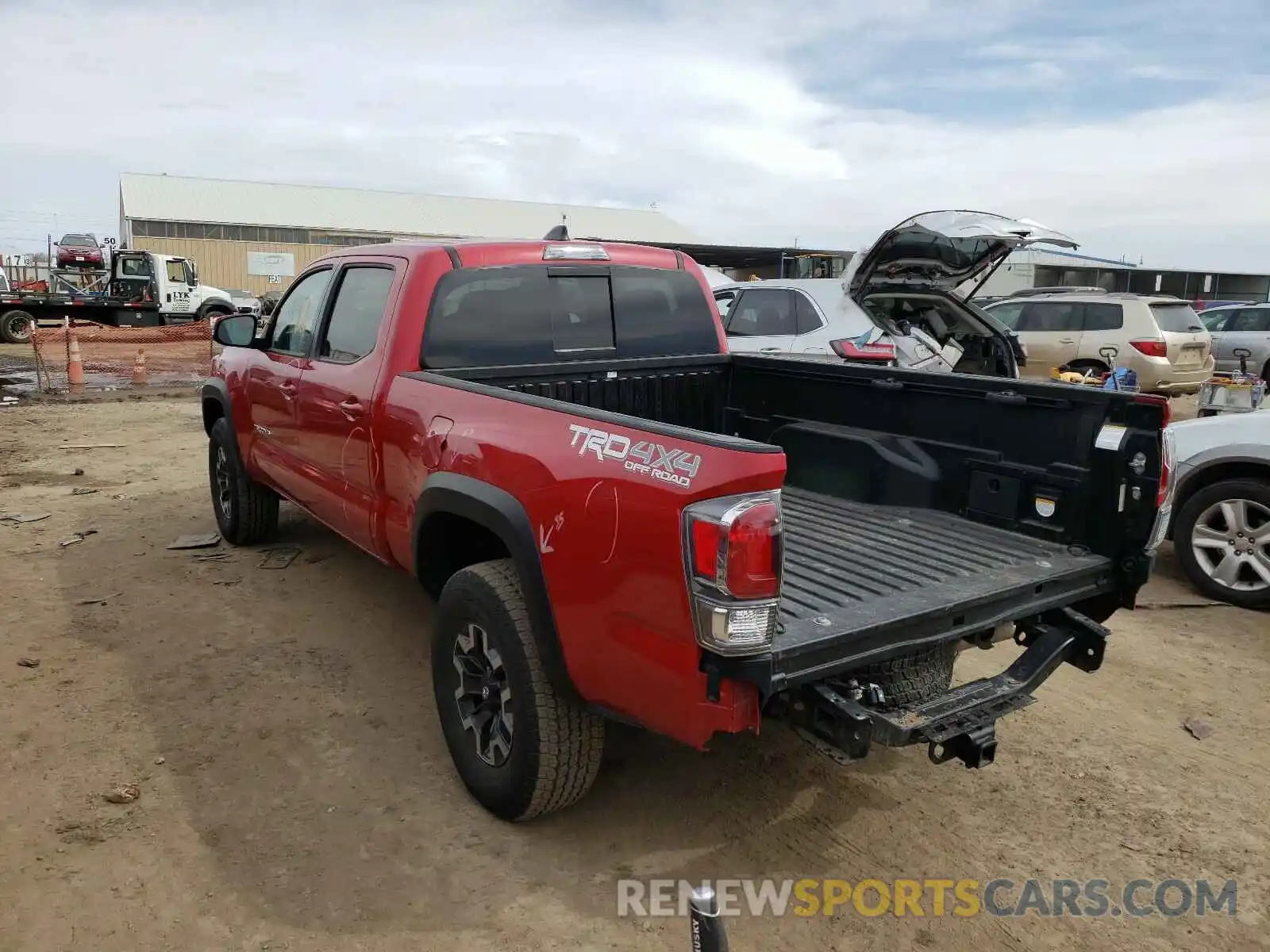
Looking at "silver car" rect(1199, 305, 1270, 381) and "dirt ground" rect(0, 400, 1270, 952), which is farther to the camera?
"silver car" rect(1199, 305, 1270, 381)

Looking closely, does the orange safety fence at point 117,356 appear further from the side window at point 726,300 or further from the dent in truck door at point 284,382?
the dent in truck door at point 284,382

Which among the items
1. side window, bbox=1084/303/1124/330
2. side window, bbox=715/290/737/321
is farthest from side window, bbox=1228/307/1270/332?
side window, bbox=715/290/737/321

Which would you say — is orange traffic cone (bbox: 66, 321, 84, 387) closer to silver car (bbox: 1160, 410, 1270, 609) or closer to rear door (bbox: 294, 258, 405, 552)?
rear door (bbox: 294, 258, 405, 552)

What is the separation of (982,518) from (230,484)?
470 cm

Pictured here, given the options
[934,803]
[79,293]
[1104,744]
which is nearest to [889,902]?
[934,803]

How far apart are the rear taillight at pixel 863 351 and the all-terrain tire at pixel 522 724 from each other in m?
5.61

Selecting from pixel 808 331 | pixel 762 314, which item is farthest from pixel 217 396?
pixel 762 314

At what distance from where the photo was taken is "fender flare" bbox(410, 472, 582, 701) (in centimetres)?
284

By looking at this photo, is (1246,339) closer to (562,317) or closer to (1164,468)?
(1164,468)

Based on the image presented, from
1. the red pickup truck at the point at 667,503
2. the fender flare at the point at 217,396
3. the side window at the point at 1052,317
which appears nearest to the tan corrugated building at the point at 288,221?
the side window at the point at 1052,317

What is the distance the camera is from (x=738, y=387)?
4848 mm

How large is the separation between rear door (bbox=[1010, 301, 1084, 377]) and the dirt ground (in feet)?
30.9

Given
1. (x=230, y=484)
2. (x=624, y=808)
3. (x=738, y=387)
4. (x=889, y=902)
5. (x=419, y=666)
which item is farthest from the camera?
(x=230, y=484)

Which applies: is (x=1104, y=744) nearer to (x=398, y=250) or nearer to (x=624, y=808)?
(x=624, y=808)
